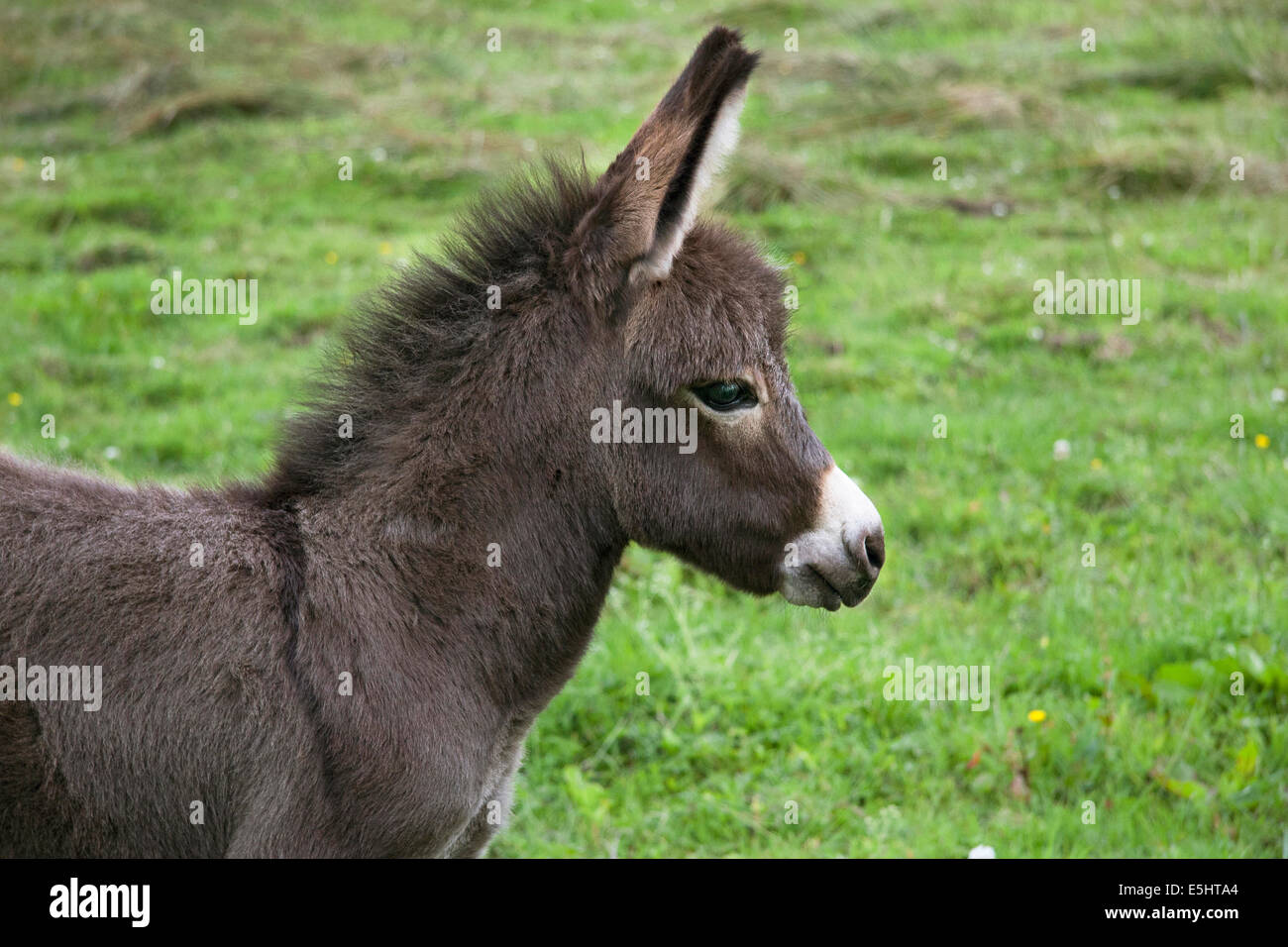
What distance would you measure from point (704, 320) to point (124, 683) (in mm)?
1780

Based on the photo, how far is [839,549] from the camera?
334 cm

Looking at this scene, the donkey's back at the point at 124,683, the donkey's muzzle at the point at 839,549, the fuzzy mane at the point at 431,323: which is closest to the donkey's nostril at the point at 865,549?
the donkey's muzzle at the point at 839,549

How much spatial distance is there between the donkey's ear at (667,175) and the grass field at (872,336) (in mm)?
991

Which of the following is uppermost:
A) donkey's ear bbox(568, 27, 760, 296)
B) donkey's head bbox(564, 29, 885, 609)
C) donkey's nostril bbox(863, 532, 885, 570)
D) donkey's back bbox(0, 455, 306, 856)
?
donkey's ear bbox(568, 27, 760, 296)

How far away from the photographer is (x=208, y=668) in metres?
3.00

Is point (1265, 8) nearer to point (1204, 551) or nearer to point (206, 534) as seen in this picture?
point (1204, 551)

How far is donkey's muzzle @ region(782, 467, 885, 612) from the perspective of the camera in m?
3.33

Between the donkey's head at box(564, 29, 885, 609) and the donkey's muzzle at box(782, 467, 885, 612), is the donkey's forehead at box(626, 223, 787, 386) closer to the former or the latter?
the donkey's head at box(564, 29, 885, 609)

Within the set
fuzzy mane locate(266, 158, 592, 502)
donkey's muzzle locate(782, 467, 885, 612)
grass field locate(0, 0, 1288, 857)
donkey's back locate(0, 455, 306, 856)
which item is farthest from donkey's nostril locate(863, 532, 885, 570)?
donkey's back locate(0, 455, 306, 856)

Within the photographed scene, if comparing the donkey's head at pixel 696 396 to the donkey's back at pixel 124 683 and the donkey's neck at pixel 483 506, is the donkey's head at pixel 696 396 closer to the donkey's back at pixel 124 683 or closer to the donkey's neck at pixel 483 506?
the donkey's neck at pixel 483 506

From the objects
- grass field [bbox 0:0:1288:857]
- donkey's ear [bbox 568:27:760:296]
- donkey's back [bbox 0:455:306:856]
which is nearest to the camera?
donkey's back [bbox 0:455:306:856]

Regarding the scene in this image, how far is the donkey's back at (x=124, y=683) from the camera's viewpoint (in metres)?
2.91
